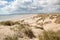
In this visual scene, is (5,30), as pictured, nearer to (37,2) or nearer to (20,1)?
(20,1)

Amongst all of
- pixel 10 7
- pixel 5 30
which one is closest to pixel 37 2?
pixel 10 7

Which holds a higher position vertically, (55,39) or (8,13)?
(8,13)

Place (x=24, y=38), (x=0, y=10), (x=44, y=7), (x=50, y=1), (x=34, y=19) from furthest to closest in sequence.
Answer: (x=34, y=19) → (x=50, y=1) → (x=44, y=7) → (x=0, y=10) → (x=24, y=38)

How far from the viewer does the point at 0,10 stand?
19.6 feet

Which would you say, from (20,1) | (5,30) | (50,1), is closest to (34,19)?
(50,1)

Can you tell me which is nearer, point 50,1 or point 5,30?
point 5,30

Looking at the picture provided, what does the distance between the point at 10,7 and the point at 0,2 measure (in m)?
0.42

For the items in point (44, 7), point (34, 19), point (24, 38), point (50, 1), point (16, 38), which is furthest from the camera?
point (34, 19)

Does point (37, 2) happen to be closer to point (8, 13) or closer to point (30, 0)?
point (30, 0)

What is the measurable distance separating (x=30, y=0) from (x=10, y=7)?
30.6 inches

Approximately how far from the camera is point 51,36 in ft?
16.7

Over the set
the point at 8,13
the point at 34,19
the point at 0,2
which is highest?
the point at 0,2

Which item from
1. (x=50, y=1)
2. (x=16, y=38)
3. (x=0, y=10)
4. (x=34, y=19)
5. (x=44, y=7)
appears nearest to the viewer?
(x=16, y=38)

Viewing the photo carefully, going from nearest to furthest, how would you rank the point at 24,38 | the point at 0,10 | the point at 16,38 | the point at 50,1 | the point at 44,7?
1. the point at 16,38
2. the point at 24,38
3. the point at 0,10
4. the point at 44,7
5. the point at 50,1
